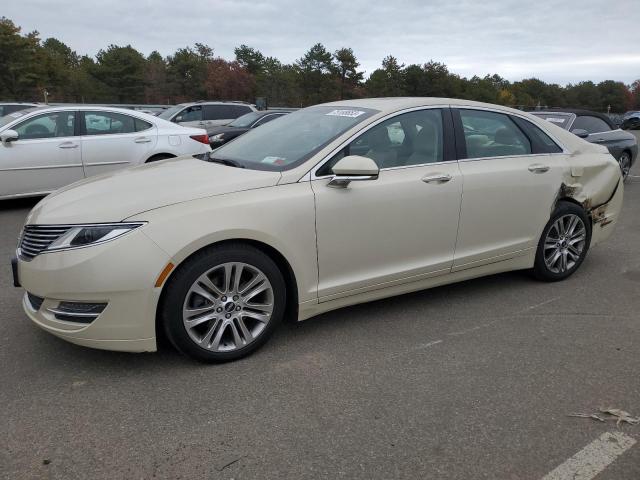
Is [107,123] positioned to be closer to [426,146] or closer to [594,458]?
[426,146]

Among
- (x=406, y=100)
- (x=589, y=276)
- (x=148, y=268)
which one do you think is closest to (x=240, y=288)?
(x=148, y=268)

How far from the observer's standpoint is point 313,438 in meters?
2.59

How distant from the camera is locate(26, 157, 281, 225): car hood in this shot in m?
3.09

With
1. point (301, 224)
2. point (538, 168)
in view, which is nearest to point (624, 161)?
point (538, 168)

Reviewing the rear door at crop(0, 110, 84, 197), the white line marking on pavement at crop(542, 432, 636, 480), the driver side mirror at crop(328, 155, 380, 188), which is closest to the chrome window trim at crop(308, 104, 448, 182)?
the driver side mirror at crop(328, 155, 380, 188)

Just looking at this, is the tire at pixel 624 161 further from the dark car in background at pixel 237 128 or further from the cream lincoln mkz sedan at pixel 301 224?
the dark car in background at pixel 237 128

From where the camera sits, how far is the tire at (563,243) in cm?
467

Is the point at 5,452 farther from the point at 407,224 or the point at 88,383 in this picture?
the point at 407,224

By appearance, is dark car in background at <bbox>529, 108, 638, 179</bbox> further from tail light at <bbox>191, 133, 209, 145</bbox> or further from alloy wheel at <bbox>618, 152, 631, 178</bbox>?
tail light at <bbox>191, 133, 209, 145</bbox>

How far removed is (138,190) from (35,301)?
34.2 inches

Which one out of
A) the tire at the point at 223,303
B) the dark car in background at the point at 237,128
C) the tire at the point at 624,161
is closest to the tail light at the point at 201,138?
the dark car in background at the point at 237,128

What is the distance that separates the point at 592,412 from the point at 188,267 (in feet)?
7.40

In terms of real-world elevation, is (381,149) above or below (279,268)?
above

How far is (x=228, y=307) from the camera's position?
3.24 meters
